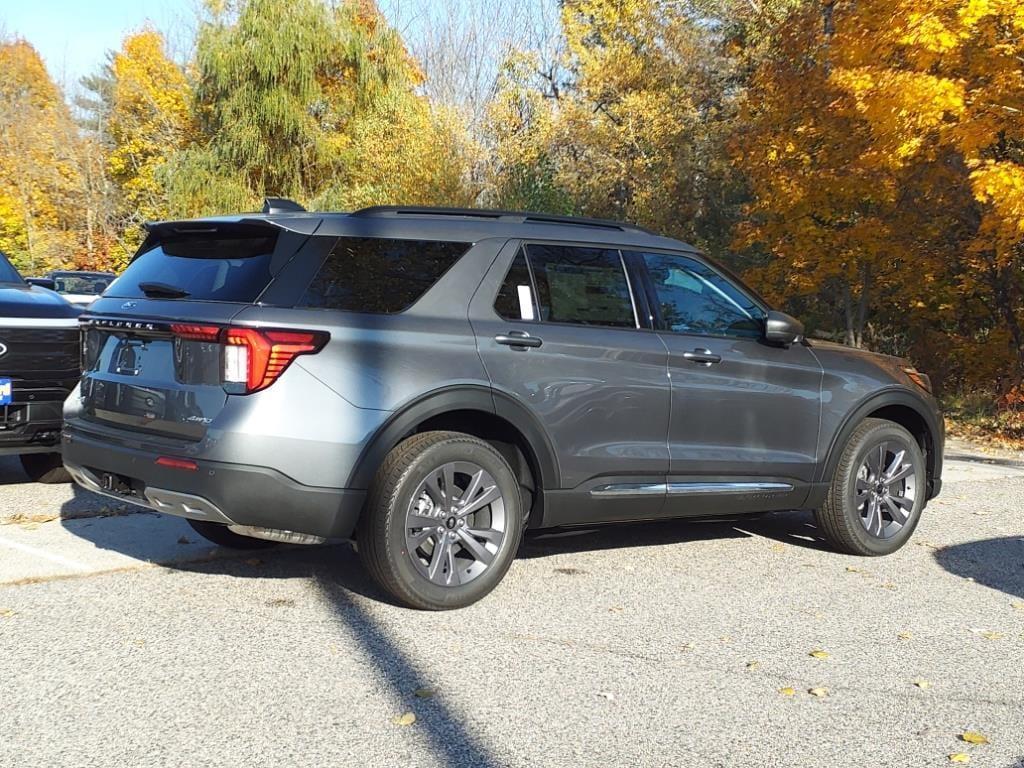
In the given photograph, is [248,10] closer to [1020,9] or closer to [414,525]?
[1020,9]

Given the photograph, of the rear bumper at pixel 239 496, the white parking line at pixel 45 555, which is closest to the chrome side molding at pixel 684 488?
the rear bumper at pixel 239 496

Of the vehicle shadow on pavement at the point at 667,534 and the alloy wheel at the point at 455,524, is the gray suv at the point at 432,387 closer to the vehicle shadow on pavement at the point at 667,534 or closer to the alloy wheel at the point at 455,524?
the alloy wheel at the point at 455,524

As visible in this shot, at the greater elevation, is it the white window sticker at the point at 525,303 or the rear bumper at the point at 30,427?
the white window sticker at the point at 525,303

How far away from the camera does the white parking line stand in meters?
5.60

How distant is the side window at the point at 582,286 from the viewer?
5441 mm

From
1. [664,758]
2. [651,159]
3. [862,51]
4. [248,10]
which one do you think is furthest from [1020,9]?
[248,10]

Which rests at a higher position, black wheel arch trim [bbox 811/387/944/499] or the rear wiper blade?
the rear wiper blade

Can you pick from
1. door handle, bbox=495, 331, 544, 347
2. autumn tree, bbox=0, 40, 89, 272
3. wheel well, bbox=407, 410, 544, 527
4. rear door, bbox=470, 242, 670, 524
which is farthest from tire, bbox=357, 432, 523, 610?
autumn tree, bbox=0, 40, 89, 272

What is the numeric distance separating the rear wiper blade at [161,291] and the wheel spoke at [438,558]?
163 cm

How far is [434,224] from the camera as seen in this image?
522cm

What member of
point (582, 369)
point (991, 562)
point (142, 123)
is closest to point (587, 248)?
point (582, 369)

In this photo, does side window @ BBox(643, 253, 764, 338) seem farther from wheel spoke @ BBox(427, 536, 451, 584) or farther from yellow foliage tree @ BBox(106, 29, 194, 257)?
yellow foliage tree @ BBox(106, 29, 194, 257)

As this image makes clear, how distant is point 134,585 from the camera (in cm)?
531

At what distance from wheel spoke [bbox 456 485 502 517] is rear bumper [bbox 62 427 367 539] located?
0.52 m
